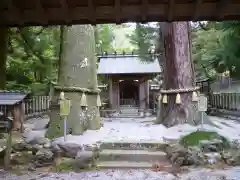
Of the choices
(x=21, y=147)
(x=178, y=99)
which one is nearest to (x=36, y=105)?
(x=21, y=147)

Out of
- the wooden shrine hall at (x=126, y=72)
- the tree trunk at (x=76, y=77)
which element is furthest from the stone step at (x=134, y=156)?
the wooden shrine hall at (x=126, y=72)

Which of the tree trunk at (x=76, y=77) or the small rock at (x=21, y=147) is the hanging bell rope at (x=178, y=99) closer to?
the tree trunk at (x=76, y=77)

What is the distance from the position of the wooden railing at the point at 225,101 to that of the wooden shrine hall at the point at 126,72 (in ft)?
10.5

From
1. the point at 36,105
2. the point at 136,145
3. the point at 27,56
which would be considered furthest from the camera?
the point at 36,105

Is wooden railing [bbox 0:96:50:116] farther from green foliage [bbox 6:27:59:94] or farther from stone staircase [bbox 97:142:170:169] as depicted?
stone staircase [bbox 97:142:170:169]

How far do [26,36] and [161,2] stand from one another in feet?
26.9

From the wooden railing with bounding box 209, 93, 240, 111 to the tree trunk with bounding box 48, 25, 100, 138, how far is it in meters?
5.74

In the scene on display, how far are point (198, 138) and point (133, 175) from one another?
6.61 feet

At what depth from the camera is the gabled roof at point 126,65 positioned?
15.3 m

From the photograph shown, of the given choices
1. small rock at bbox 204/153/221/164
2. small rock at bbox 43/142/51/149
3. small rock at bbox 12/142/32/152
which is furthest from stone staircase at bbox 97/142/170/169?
small rock at bbox 12/142/32/152

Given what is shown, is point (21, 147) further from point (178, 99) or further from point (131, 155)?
point (178, 99)

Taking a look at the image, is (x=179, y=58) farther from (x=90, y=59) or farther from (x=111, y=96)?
(x=111, y=96)

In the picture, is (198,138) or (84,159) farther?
(198,138)

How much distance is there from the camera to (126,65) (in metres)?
16.2
